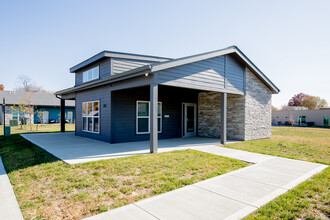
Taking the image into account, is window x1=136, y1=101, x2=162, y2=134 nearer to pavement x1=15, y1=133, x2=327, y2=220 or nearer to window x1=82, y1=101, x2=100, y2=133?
window x1=82, y1=101, x2=100, y2=133

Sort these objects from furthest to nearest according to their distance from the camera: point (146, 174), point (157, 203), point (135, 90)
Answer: point (135, 90) → point (146, 174) → point (157, 203)

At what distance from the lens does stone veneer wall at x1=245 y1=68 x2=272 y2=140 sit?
1089cm

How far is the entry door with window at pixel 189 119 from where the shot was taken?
1190 centimetres

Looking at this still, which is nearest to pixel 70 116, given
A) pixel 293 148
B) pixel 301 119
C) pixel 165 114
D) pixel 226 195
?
pixel 165 114

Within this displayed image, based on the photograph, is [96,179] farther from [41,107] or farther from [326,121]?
[326,121]

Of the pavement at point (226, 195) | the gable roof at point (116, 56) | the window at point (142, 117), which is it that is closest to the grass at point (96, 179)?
the pavement at point (226, 195)

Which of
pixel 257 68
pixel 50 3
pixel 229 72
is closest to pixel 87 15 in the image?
pixel 50 3

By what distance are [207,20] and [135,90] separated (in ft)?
17.2

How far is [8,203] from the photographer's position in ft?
10.9

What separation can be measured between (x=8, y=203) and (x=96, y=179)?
4.92 ft

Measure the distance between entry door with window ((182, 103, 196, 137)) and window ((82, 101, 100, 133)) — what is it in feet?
15.8

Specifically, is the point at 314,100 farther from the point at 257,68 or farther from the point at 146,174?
the point at 146,174

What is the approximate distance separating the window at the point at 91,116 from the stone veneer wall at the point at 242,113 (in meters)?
6.05

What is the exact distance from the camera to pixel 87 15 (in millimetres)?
10820
